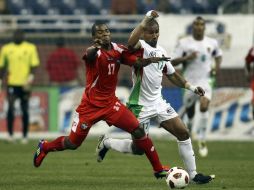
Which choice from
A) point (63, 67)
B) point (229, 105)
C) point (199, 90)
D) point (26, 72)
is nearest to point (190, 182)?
point (199, 90)

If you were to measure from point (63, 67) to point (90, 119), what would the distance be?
13.1m

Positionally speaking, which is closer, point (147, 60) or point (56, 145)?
point (147, 60)

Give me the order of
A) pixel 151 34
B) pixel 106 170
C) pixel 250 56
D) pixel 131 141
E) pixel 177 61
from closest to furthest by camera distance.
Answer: pixel 151 34 < pixel 131 141 < pixel 106 170 < pixel 177 61 < pixel 250 56

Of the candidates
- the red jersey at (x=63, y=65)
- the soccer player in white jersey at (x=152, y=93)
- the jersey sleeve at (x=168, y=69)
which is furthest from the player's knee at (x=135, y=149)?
the red jersey at (x=63, y=65)

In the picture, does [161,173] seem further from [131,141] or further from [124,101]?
[124,101]

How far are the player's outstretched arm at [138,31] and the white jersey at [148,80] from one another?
26cm

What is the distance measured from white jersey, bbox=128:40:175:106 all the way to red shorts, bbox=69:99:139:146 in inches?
14.1

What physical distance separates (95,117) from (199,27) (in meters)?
7.02

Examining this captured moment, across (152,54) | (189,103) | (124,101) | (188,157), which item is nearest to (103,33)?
(152,54)

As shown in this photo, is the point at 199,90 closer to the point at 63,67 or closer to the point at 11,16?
the point at 63,67

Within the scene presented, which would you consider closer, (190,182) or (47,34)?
(190,182)

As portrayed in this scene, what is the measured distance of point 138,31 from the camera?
12359mm

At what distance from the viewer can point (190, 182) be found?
41.9 feet

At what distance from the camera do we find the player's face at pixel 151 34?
12844 millimetres
